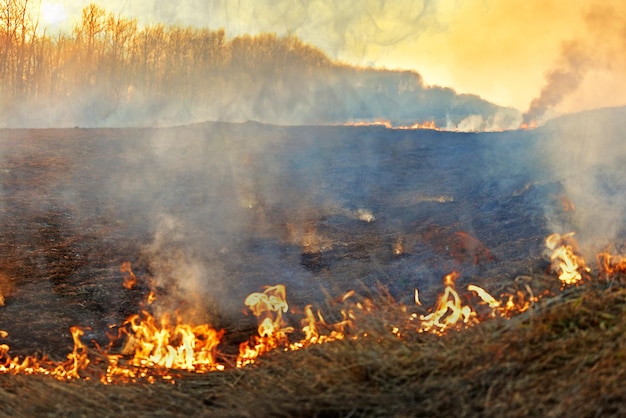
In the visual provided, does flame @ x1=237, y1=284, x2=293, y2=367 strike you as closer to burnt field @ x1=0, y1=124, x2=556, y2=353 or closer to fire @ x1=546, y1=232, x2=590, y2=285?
burnt field @ x1=0, y1=124, x2=556, y2=353

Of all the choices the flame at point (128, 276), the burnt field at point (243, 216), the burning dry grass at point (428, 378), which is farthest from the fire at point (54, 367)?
the flame at point (128, 276)

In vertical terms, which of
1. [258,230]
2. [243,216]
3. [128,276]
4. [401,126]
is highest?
[401,126]

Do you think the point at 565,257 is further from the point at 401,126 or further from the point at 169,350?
the point at 401,126

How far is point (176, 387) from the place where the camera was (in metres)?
5.71

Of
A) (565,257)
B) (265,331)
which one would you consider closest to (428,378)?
(265,331)

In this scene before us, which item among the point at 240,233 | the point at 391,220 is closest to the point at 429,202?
the point at 391,220

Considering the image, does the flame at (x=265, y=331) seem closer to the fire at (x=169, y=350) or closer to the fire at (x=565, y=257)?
the fire at (x=169, y=350)

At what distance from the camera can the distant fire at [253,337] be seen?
19.3ft

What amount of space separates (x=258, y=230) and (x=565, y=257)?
782 centimetres

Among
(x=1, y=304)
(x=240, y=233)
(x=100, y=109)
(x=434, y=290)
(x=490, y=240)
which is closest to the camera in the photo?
(x=1, y=304)

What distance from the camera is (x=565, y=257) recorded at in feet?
27.6

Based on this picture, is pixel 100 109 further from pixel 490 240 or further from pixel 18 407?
pixel 18 407

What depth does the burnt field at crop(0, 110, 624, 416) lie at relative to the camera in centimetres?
555

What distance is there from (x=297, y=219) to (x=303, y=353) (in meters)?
9.94
